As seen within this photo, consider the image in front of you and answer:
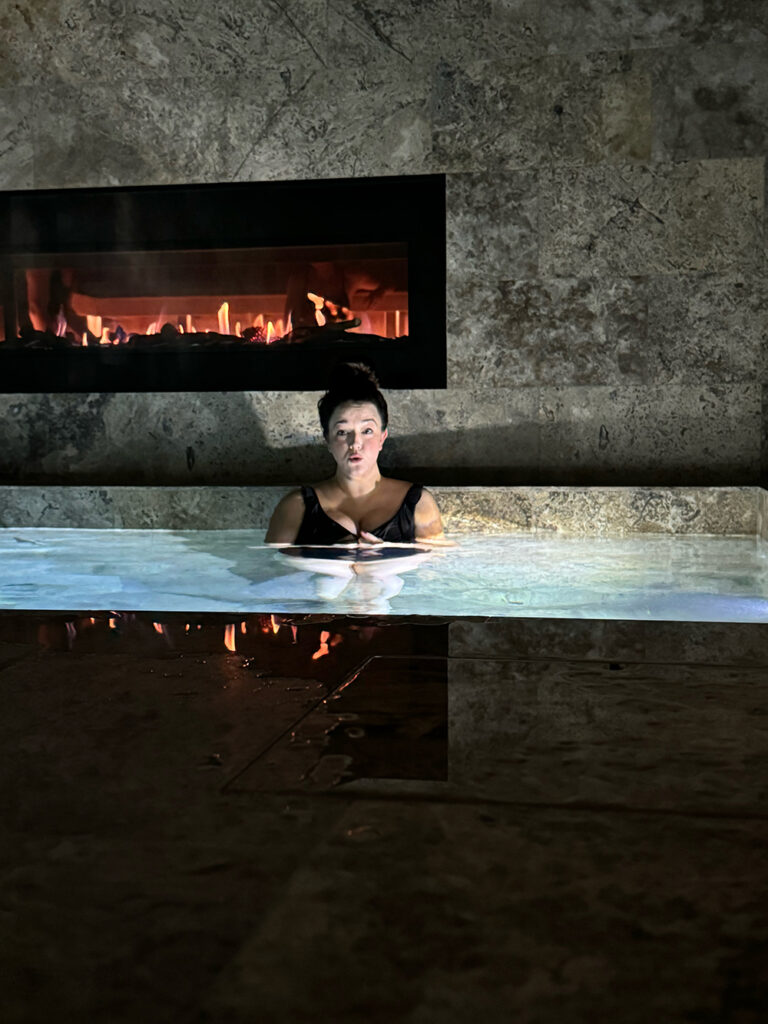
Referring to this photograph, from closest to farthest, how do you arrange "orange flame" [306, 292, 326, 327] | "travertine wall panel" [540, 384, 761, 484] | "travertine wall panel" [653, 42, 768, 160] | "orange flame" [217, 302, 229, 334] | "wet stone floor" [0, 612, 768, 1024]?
"wet stone floor" [0, 612, 768, 1024], "travertine wall panel" [653, 42, 768, 160], "travertine wall panel" [540, 384, 761, 484], "orange flame" [306, 292, 326, 327], "orange flame" [217, 302, 229, 334]

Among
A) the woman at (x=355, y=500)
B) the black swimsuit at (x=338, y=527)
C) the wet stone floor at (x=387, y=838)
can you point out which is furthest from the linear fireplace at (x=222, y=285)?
the wet stone floor at (x=387, y=838)

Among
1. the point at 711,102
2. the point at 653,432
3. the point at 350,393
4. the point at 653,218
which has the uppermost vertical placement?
the point at 711,102

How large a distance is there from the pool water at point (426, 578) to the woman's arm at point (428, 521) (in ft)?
0.56

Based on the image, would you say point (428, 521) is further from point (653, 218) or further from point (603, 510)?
point (653, 218)

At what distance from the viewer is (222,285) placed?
760cm

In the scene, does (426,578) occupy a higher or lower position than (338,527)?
lower

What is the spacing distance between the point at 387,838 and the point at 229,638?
865 millimetres

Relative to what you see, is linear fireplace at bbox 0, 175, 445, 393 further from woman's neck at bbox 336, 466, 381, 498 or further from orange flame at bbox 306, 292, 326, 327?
woman's neck at bbox 336, 466, 381, 498

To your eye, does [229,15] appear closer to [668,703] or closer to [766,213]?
[766,213]

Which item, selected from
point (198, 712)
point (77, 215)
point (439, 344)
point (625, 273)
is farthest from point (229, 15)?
point (198, 712)

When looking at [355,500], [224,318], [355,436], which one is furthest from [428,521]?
[224,318]

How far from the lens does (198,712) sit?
1.34m

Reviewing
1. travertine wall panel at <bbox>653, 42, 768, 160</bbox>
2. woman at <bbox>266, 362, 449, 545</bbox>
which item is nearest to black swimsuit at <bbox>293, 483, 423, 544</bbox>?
woman at <bbox>266, 362, 449, 545</bbox>

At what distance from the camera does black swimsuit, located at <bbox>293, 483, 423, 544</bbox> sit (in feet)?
19.2
